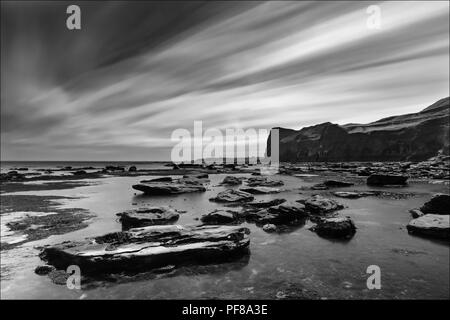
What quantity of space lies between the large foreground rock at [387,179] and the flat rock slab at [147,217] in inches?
1648

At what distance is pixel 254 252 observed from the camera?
15969mm

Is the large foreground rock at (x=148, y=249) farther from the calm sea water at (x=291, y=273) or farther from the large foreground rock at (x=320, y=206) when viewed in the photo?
the large foreground rock at (x=320, y=206)

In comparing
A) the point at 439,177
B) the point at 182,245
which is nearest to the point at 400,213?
the point at 182,245

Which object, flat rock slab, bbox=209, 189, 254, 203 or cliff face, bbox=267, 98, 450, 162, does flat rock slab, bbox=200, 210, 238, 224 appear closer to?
flat rock slab, bbox=209, 189, 254, 203

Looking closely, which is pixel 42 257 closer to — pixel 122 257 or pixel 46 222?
pixel 122 257

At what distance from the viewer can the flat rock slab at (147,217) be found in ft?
73.2

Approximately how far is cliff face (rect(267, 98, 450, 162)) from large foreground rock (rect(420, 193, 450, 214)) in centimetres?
11454

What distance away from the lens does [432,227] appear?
734 inches

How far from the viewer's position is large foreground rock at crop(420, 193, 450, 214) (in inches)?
906

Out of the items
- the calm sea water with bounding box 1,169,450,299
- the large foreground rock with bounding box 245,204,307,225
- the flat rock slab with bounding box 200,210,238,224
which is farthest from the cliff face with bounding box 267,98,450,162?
the flat rock slab with bounding box 200,210,238,224

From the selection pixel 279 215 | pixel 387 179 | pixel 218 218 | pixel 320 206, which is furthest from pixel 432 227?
pixel 387 179

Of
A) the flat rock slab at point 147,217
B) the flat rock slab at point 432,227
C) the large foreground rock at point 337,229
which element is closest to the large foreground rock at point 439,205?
the flat rock slab at point 432,227

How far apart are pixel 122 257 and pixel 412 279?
13.6 m

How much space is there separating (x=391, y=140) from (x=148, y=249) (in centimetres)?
15944
